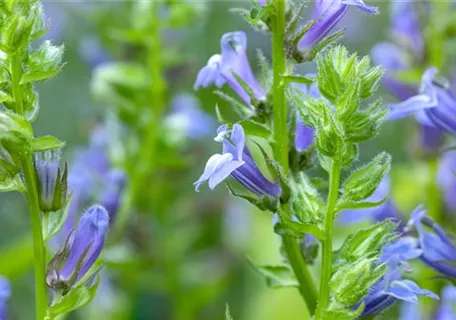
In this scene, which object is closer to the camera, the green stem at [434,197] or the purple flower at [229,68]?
the purple flower at [229,68]

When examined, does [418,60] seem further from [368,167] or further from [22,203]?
[22,203]

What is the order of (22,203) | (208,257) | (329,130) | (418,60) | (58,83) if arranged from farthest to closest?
(58,83) < (208,257) < (22,203) < (418,60) < (329,130)

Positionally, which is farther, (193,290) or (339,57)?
(193,290)

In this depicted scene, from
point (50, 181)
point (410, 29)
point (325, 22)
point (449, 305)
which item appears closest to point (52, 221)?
point (50, 181)

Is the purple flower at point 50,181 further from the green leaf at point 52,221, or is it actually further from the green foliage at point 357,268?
the green foliage at point 357,268

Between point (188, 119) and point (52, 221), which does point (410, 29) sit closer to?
point (188, 119)

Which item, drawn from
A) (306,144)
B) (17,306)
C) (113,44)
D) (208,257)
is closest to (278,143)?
(306,144)

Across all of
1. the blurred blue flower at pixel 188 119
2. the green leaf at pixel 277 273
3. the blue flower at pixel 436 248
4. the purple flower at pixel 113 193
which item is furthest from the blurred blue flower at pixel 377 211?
the blurred blue flower at pixel 188 119

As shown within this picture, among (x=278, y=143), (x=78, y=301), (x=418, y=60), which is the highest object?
(x=418, y=60)
